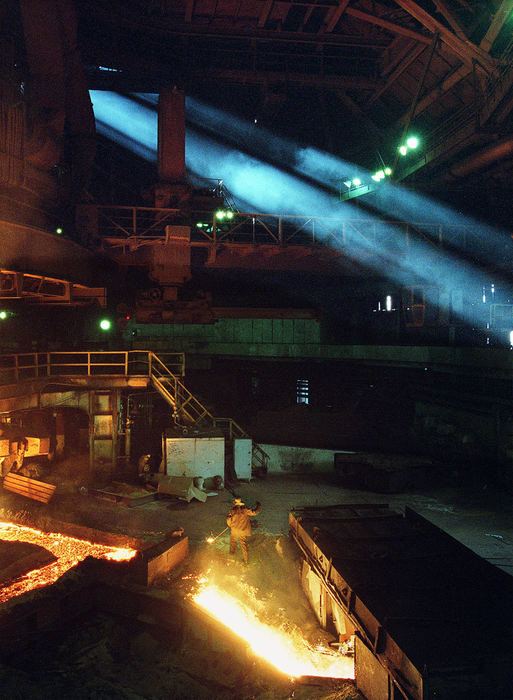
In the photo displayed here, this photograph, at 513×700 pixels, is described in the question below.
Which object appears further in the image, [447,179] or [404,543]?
[447,179]

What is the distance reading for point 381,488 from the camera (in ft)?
40.7

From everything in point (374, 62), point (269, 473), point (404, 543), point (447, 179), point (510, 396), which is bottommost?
point (269, 473)

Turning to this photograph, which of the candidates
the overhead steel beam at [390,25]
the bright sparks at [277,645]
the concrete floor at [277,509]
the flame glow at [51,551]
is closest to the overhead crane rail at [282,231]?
the overhead steel beam at [390,25]

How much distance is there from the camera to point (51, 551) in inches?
330

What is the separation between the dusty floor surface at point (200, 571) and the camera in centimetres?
514

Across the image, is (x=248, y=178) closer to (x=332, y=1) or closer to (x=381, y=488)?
(x=332, y=1)

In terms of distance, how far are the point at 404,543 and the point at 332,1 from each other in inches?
637

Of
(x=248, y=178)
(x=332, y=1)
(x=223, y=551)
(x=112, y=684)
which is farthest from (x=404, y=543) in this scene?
(x=248, y=178)

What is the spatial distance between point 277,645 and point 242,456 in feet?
24.1

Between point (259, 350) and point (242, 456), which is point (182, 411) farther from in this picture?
point (259, 350)

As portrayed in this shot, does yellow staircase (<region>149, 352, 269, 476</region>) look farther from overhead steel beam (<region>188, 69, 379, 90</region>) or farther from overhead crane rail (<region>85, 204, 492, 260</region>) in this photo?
overhead steel beam (<region>188, 69, 379, 90</region>)

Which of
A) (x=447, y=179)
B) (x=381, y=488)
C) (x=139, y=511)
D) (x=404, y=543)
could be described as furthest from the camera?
(x=447, y=179)

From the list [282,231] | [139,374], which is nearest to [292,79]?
[282,231]

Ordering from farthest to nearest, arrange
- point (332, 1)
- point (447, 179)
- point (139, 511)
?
point (447, 179) → point (332, 1) → point (139, 511)
